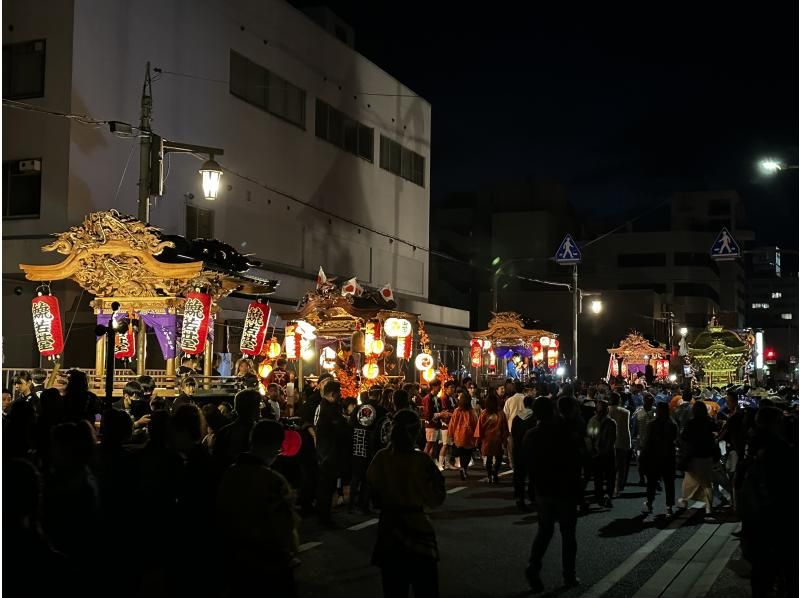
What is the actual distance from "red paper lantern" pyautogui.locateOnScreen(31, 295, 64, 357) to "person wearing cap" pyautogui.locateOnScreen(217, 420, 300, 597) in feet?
41.1

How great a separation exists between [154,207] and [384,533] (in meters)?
19.2

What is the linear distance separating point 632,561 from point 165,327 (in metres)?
10.4

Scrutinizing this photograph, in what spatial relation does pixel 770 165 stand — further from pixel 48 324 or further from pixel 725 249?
pixel 48 324

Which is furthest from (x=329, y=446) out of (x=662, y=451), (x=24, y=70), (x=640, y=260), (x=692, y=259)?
(x=692, y=259)

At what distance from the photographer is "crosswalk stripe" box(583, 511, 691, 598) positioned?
7832mm

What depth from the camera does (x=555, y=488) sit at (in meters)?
7.82

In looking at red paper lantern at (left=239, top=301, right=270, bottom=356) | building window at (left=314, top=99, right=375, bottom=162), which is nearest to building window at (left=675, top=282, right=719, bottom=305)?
building window at (left=314, top=99, right=375, bottom=162)

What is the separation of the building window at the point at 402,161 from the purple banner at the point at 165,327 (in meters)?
22.0

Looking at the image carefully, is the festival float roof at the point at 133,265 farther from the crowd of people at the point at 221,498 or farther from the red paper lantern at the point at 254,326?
the crowd of people at the point at 221,498

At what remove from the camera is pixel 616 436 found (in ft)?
45.5

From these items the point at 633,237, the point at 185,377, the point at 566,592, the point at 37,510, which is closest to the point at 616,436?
the point at 566,592

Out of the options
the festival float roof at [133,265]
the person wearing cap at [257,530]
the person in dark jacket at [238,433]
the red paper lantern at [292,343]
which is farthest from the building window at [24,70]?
the person wearing cap at [257,530]

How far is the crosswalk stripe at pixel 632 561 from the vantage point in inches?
308

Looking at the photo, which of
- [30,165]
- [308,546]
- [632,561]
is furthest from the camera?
[30,165]
